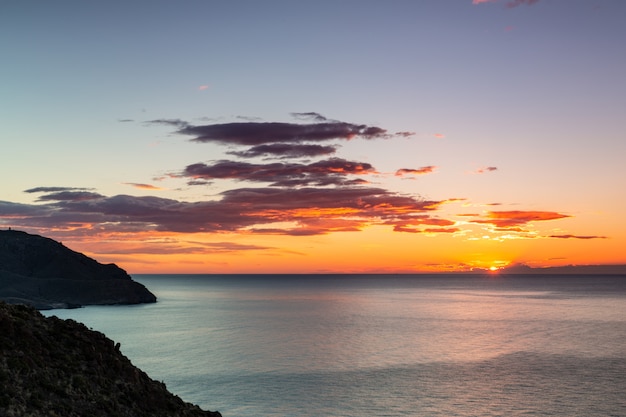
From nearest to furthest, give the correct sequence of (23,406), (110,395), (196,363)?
1. (23,406)
2. (110,395)
3. (196,363)

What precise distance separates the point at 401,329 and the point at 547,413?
10481 cm

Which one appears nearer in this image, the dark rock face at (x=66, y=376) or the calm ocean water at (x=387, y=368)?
the dark rock face at (x=66, y=376)

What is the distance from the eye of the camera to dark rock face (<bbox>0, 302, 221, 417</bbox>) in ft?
117

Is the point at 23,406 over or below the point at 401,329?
over

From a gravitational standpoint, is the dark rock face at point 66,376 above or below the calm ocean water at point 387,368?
above

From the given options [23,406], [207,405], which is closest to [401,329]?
[207,405]

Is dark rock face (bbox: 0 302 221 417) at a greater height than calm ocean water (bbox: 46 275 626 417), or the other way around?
dark rock face (bbox: 0 302 221 417)

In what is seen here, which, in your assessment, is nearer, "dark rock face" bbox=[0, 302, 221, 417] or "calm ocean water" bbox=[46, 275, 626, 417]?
"dark rock face" bbox=[0, 302, 221, 417]

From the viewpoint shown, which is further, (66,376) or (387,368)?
(387,368)

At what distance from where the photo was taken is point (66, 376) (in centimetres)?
4041

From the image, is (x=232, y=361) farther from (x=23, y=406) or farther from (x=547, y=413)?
(x=23, y=406)

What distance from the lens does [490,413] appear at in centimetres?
7162

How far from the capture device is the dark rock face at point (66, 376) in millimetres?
35688

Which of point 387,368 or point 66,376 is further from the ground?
point 66,376
